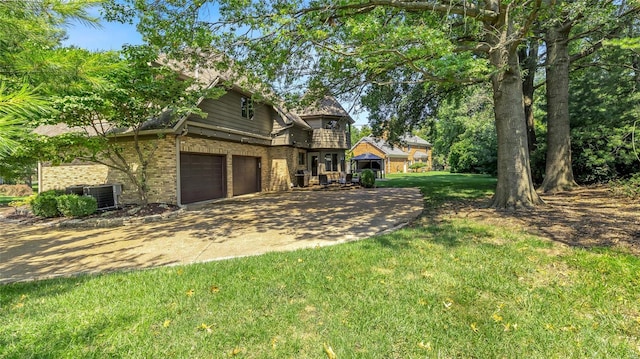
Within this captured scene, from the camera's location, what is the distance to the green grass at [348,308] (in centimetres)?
272

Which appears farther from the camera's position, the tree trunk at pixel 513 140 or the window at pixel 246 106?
the window at pixel 246 106

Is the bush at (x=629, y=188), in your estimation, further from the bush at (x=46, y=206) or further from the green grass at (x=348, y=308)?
the bush at (x=46, y=206)

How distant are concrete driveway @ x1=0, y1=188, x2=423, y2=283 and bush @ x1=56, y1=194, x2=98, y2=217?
2.57ft

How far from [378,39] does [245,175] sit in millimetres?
11479

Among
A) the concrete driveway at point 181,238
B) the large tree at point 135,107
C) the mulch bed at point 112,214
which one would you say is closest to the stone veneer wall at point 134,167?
the large tree at point 135,107

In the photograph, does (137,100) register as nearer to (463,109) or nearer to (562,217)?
(562,217)

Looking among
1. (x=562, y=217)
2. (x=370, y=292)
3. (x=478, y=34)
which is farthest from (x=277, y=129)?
(x=370, y=292)

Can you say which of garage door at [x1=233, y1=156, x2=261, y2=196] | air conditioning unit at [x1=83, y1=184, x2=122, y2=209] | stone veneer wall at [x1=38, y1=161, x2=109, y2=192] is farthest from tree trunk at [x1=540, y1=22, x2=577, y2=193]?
stone veneer wall at [x1=38, y1=161, x2=109, y2=192]

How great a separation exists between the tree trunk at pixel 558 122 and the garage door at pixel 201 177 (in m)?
13.5

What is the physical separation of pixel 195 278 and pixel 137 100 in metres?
7.07

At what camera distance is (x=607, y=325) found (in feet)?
9.72

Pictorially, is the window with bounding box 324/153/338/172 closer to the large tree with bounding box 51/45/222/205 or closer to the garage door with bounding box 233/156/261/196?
the garage door with bounding box 233/156/261/196

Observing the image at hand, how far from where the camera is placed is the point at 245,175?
16.2 meters

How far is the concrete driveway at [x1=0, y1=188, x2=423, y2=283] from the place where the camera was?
5320 mm
